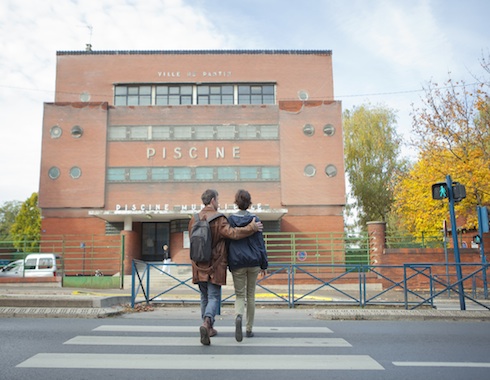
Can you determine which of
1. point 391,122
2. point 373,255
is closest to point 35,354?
point 373,255

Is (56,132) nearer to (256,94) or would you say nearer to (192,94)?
(192,94)

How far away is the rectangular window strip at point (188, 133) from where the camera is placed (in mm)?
32406

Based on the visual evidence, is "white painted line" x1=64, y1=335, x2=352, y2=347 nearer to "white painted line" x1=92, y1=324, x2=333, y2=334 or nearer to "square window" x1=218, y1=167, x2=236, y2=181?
"white painted line" x1=92, y1=324, x2=333, y2=334

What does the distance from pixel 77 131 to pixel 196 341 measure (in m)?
29.1

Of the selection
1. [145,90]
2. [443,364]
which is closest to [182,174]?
[145,90]

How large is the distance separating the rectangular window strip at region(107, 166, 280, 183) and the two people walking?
2549 cm

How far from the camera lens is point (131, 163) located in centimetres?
3212

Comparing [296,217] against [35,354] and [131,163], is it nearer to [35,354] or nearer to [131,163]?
[131,163]

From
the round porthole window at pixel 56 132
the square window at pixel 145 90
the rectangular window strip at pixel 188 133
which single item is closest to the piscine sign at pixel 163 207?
the rectangular window strip at pixel 188 133

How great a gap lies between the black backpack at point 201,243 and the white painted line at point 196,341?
1.01 m

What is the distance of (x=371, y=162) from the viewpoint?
127 feet

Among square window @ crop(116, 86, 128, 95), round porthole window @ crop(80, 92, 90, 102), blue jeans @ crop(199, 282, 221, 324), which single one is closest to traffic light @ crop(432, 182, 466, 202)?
blue jeans @ crop(199, 282, 221, 324)

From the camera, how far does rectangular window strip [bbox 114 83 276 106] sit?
35406mm

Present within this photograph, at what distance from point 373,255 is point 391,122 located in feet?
68.6
